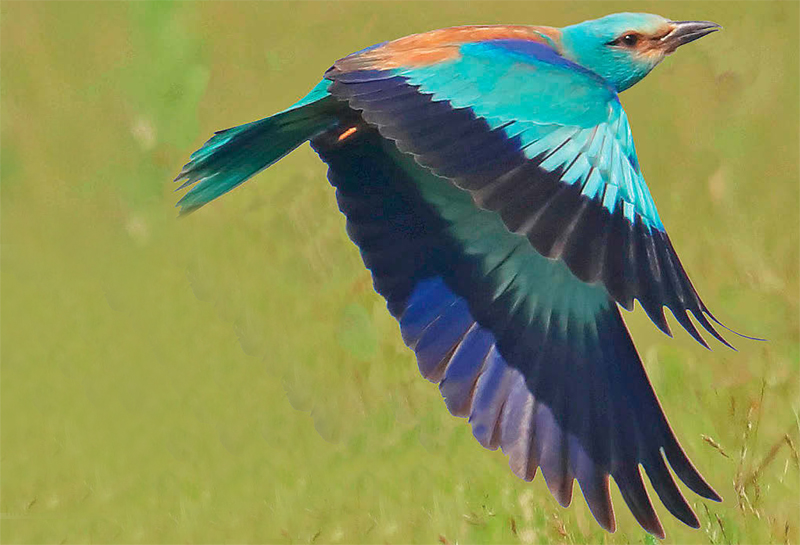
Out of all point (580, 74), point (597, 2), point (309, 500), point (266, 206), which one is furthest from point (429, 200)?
point (597, 2)

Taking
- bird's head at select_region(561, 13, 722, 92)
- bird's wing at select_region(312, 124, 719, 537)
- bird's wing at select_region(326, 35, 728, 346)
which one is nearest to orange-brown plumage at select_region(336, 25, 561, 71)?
bird's wing at select_region(326, 35, 728, 346)

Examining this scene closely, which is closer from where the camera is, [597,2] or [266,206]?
[266,206]

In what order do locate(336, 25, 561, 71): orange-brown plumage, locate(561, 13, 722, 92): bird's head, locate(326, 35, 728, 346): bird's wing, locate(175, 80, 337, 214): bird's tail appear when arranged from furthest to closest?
locate(561, 13, 722, 92): bird's head
locate(175, 80, 337, 214): bird's tail
locate(336, 25, 561, 71): orange-brown plumage
locate(326, 35, 728, 346): bird's wing

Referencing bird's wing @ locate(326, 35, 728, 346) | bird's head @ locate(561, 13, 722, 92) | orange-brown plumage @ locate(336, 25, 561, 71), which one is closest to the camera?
bird's wing @ locate(326, 35, 728, 346)

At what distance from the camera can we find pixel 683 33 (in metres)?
3.36

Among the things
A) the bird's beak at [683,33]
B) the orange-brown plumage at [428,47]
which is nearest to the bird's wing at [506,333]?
the orange-brown plumage at [428,47]

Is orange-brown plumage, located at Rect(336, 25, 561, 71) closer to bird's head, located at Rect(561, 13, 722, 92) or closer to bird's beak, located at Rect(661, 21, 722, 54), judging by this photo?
bird's head, located at Rect(561, 13, 722, 92)

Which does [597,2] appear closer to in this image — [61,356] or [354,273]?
[354,273]

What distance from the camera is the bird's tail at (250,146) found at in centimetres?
315

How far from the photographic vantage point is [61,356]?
13.7 feet

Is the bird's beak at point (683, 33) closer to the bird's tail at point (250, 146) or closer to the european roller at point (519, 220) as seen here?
the european roller at point (519, 220)

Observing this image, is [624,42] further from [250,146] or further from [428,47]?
[250,146]

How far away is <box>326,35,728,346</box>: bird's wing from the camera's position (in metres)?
2.60

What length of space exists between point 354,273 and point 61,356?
997 millimetres
